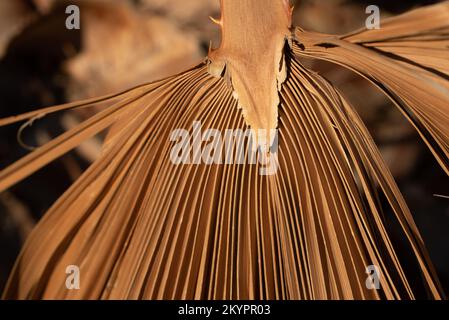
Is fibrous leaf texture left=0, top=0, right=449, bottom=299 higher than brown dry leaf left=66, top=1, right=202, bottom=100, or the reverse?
brown dry leaf left=66, top=1, right=202, bottom=100

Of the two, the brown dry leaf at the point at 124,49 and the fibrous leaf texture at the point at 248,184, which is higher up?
the brown dry leaf at the point at 124,49

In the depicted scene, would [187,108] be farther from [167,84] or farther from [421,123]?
[421,123]

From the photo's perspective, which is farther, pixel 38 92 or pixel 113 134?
pixel 38 92

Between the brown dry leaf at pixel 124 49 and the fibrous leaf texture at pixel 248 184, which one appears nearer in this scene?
the fibrous leaf texture at pixel 248 184

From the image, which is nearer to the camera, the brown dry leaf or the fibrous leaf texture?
the fibrous leaf texture

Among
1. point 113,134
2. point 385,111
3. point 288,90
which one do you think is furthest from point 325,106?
point 385,111

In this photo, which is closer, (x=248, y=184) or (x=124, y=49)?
(x=248, y=184)

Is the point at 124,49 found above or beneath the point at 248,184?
above
